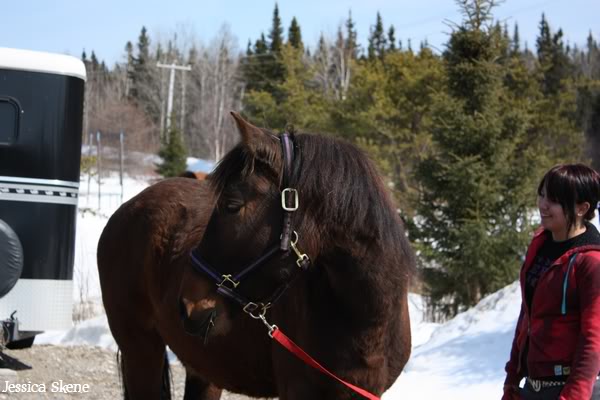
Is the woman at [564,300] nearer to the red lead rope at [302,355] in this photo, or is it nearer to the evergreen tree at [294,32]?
the red lead rope at [302,355]

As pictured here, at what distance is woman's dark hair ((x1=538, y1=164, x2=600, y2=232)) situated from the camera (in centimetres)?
247

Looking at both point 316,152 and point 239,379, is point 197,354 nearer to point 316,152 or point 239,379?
point 239,379

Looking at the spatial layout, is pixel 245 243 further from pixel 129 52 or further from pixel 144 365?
pixel 129 52

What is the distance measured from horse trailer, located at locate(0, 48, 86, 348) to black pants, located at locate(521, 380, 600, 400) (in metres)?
5.18

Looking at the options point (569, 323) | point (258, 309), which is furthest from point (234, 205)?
point (569, 323)

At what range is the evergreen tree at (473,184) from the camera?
11.9 m

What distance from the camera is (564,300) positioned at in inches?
93.8

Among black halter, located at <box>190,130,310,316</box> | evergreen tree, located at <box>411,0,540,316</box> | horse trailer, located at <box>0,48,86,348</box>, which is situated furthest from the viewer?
evergreen tree, located at <box>411,0,540,316</box>

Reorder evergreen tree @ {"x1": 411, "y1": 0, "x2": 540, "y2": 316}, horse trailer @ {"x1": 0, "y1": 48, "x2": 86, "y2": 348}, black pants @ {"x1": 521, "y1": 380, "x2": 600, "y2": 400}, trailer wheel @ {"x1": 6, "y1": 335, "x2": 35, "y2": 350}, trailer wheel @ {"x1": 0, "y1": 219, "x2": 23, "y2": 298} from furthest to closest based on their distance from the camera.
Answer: evergreen tree @ {"x1": 411, "y1": 0, "x2": 540, "y2": 316}
trailer wheel @ {"x1": 6, "y1": 335, "x2": 35, "y2": 350}
horse trailer @ {"x1": 0, "y1": 48, "x2": 86, "y2": 348}
trailer wheel @ {"x1": 0, "y1": 219, "x2": 23, "y2": 298}
black pants @ {"x1": 521, "y1": 380, "x2": 600, "y2": 400}

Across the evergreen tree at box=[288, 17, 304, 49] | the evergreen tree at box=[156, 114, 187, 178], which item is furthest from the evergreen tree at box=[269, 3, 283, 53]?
the evergreen tree at box=[156, 114, 187, 178]

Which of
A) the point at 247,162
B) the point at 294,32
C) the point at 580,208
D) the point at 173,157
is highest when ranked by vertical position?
the point at 294,32

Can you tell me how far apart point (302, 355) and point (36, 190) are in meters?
4.64

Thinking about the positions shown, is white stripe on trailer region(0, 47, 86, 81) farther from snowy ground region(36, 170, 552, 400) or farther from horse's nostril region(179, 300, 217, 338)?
horse's nostril region(179, 300, 217, 338)

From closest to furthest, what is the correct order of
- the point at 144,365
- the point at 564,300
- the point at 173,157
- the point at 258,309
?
the point at 564,300 < the point at 258,309 < the point at 144,365 < the point at 173,157
